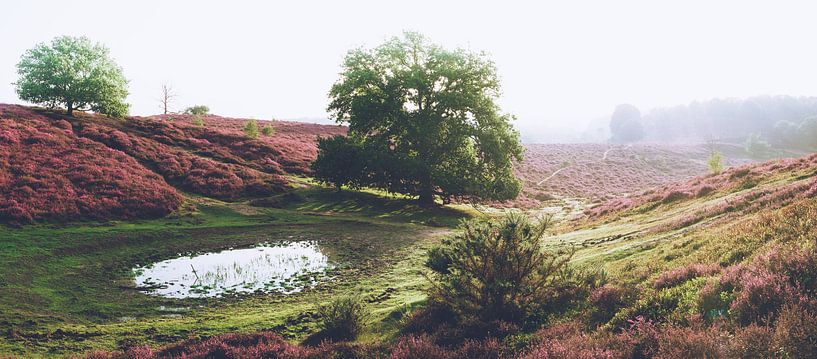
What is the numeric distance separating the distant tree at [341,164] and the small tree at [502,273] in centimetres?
2873

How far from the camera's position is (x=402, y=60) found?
129ft

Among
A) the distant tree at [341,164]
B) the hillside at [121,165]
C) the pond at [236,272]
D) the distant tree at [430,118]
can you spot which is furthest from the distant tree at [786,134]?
the pond at [236,272]

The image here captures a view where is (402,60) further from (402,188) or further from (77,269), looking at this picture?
(77,269)

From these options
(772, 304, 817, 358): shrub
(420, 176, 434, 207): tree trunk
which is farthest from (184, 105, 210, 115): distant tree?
(772, 304, 817, 358): shrub

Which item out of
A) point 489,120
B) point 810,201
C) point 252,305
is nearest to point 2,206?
point 252,305

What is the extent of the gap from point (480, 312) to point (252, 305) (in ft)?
29.1

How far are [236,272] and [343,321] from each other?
9.83m

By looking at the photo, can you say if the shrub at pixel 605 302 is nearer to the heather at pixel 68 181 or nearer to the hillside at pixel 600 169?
the heather at pixel 68 181

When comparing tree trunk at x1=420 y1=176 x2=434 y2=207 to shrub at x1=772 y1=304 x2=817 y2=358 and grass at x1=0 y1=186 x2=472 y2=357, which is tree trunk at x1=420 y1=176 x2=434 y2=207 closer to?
grass at x1=0 y1=186 x2=472 y2=357

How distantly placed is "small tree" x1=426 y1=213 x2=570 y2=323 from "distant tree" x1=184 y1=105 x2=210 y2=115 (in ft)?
294

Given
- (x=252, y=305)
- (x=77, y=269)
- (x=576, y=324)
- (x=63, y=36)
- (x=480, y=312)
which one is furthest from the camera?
(x=63, y=36)

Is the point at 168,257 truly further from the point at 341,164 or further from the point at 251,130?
the point at 251,130

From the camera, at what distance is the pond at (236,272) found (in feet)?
54.5

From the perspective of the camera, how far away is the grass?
40.0 feet
